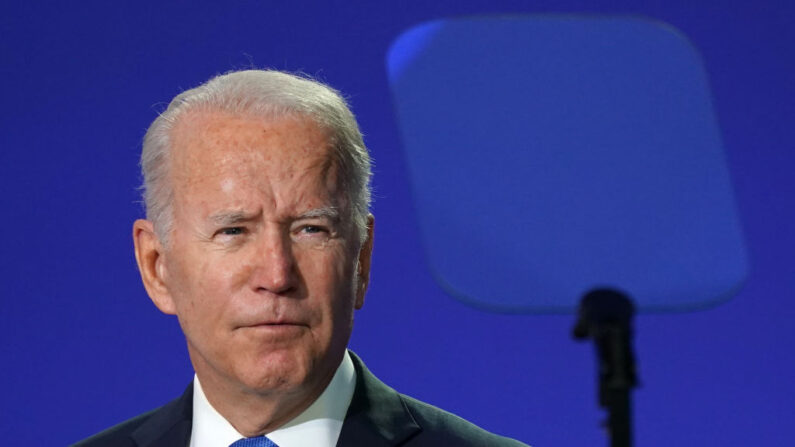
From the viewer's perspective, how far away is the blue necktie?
1173 mm

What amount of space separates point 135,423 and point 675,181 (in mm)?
1051

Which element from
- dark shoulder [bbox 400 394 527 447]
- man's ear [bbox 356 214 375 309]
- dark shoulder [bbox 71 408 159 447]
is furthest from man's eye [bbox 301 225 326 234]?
dark shoulder [bbox 71 408 159 447]

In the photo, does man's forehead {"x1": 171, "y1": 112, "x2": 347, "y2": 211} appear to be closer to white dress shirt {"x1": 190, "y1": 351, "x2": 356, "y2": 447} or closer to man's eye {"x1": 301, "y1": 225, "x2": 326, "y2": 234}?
man's eye {"x1": 301, "y1": 225, "x2": 326, "y2": 234}

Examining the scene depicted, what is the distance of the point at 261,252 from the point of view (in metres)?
1.05

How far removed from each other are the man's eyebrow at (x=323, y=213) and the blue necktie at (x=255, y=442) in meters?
0.27

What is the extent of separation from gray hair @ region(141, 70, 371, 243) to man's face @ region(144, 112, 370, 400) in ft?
0.05

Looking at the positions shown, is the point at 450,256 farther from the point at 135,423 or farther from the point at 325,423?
the point at 135,423

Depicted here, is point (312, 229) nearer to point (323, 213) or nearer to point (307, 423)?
point (323, 213)

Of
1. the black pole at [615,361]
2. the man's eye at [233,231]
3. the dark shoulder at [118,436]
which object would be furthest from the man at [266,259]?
the black pole at [615,361]

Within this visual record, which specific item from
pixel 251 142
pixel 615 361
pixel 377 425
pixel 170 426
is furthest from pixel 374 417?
pixel 615 361

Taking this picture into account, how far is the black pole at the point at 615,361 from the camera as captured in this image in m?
0.53

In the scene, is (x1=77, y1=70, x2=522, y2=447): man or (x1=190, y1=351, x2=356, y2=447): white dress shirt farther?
(x1=190, y1=351, x2=356, y2=447): white dress shirt

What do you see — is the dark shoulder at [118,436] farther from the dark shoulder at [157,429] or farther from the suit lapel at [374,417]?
the suit lapel at [374,417]

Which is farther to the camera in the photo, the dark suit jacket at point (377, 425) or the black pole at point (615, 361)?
the dark suit jacket at point (377, 425)
